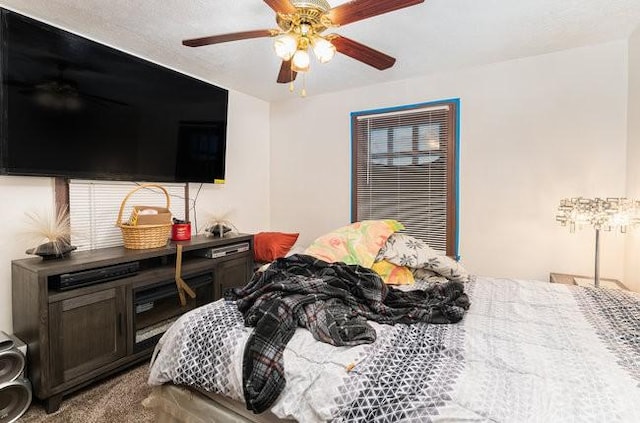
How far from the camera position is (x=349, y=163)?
3.42 metres

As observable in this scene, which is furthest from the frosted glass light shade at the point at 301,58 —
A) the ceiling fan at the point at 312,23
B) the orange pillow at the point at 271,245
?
the orange pillow at the point at 271,245

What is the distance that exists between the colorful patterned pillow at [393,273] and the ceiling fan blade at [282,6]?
5.08 ft

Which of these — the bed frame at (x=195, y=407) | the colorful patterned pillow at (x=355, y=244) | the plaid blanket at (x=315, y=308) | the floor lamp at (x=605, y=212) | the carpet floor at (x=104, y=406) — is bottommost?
the carpet floor at (x=104, y=406)

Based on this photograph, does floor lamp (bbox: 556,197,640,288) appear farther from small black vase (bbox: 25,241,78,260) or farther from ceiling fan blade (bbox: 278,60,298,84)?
small black vase (bbox: 25,241,78,260)

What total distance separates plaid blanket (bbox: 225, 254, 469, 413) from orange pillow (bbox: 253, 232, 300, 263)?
133 cm

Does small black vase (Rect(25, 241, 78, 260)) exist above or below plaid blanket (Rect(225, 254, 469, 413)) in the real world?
above

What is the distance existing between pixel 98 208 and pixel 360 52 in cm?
219

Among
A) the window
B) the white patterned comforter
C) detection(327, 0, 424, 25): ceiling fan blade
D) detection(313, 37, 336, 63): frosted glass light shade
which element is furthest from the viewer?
the window

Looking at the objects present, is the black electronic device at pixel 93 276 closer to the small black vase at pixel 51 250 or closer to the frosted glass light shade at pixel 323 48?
the small black vase at pixel 51 250

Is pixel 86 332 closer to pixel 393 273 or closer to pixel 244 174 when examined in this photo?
pixel 393 273

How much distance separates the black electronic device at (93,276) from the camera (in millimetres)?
1784

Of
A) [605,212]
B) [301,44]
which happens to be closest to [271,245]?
[301,44]

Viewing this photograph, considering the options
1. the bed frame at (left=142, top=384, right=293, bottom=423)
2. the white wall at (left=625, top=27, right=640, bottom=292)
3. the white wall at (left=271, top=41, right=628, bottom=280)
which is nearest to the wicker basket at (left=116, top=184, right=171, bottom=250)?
the bed frame at (left=142, top=384, right=293, bottom=423)

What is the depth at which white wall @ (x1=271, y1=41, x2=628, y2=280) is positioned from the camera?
2383 mm
